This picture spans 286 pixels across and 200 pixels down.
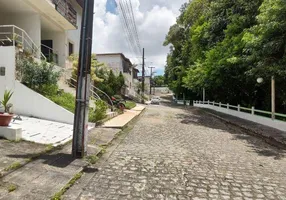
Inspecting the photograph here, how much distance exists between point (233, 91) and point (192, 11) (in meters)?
12.3

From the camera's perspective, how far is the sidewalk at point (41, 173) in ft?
13.3

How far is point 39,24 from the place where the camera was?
16234 mm

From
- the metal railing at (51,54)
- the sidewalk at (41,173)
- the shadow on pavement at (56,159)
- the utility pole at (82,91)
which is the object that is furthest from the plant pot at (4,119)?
the metal railing at (51,54)

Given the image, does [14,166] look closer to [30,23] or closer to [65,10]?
[30,23]

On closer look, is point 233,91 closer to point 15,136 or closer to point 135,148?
point 135,148

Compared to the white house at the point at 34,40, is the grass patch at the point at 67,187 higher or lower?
lower

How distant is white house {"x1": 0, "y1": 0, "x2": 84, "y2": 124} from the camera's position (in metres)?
10.9

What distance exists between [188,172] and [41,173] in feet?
9.44

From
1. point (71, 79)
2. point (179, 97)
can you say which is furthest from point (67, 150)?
point (179, 97)

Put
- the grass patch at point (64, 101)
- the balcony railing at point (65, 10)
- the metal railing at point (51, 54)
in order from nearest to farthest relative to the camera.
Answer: the grass patch at point (64, 101) < the balcony railing at point (65, 10) < the metal railing at point (51, 54)

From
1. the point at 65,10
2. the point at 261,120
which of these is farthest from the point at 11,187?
the point at 65,10

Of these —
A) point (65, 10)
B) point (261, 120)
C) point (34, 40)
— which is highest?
point (65, 10)

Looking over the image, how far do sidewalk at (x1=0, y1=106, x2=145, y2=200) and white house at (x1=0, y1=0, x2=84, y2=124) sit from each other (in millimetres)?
4236

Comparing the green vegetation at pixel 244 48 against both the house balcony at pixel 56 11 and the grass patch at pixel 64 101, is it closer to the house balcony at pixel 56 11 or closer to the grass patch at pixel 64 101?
the grass patch at pixel 64 101
